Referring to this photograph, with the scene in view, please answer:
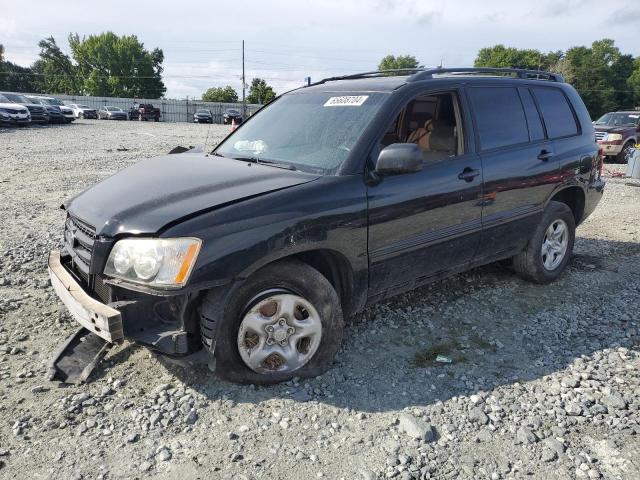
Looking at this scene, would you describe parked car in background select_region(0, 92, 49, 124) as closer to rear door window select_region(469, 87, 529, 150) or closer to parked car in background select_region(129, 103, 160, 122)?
parked car in background select_region(129, 103, 160, 122)

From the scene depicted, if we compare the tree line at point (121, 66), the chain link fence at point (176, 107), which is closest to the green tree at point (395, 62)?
the tree line at point (121, 66)

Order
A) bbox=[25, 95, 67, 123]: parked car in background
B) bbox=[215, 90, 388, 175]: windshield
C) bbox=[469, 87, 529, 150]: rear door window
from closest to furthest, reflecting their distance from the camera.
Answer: bbox=[215, 90, 388, 175]: windshield < bbox=[469, 87, 529, 150]: rear door window < bbox=[25, 95, 67, 123]: parked car in background

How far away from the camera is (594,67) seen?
7531 cm

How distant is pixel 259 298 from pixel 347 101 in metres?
1.73

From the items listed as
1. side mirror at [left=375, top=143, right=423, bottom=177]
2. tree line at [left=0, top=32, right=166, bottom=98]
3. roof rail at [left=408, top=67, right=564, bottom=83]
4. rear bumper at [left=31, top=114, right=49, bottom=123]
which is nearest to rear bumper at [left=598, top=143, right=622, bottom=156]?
roof rail at [left=408, top=67, right=564, bottom=83]

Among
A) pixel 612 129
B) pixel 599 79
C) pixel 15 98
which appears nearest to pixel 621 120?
pixel 612 129

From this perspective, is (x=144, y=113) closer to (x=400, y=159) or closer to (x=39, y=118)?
(x=39, y=118)

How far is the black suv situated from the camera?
9.32 feet

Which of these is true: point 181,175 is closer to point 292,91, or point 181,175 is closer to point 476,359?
point 292,91

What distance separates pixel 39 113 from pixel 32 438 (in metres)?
30.3

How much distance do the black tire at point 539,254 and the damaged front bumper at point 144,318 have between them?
3311 millimetres

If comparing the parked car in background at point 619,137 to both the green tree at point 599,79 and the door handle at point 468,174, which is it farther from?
the green tree at point 599,79

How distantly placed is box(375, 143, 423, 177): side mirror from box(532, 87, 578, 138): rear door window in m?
2.22

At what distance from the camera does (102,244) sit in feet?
9.50
